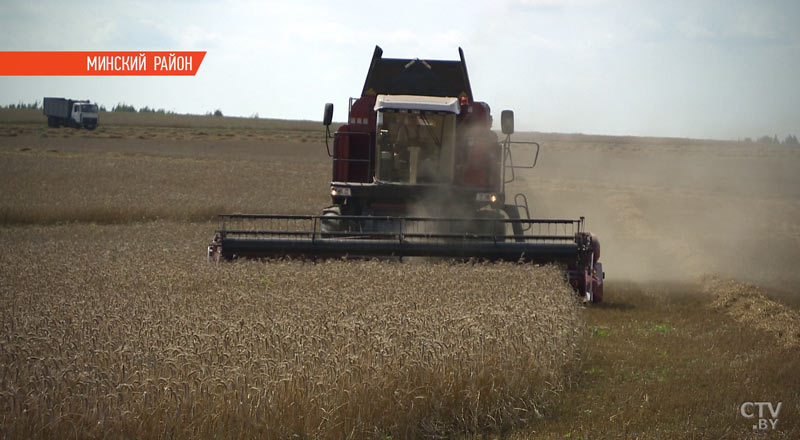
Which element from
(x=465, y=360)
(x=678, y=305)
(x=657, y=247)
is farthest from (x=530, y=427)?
(x=657, y=247)

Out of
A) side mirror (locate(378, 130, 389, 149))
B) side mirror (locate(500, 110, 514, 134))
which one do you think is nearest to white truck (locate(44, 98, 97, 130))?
side mirror (locate(378, 130, 389, 149))

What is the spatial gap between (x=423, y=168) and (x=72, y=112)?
203 feet

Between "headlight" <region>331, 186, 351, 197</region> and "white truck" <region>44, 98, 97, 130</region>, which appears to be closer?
"headlight" <region>331, 186, 351, 197</region>

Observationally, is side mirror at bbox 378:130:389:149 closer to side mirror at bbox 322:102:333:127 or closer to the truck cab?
side mirror at bbox 322:102:333:127

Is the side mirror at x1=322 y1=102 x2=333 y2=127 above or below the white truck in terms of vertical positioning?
below

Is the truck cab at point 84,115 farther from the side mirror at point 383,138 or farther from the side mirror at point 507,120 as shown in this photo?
the side mirror at point 507,120

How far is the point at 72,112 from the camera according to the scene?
2648 inches
